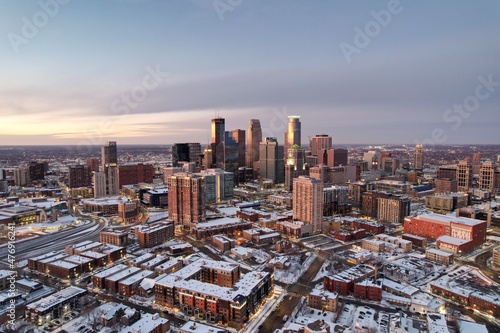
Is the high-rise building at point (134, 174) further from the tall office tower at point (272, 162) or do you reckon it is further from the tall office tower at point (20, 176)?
the tall office tower at point (272, 162)

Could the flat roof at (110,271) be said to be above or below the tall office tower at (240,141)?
below

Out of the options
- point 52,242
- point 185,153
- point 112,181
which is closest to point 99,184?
point 112,181

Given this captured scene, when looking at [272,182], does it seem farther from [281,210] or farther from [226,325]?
[226,325]

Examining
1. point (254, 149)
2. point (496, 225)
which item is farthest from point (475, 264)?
point (254, 149)

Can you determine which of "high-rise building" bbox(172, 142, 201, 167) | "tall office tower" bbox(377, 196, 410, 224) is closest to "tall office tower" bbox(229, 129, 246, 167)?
"high-rise building" bbox(172, 142, 201, 167)

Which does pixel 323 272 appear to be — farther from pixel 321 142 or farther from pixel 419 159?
pixel 321 142

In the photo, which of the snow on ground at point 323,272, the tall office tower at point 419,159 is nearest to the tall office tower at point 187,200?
the snow on ground at point 323,272
